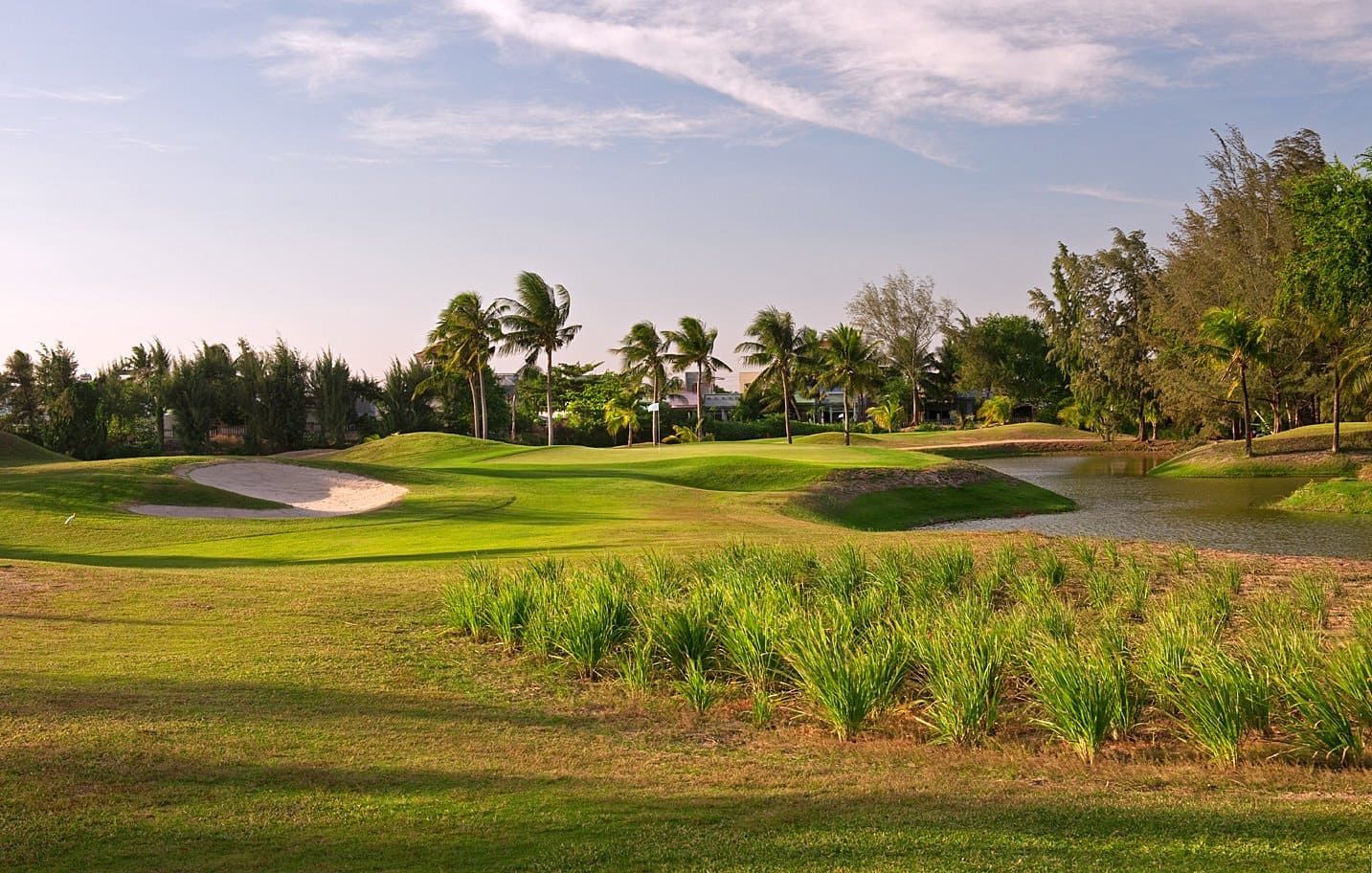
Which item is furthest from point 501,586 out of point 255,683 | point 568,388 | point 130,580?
point 568,388

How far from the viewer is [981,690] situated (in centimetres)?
814

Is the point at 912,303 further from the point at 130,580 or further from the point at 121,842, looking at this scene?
the point at 121,842

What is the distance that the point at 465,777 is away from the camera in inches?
275

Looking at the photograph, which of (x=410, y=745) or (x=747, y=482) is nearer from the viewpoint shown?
(x=410, y=745)

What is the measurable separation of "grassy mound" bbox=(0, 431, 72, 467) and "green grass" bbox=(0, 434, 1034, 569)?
12.7 meters

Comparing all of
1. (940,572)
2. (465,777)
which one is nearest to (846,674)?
(465,777)

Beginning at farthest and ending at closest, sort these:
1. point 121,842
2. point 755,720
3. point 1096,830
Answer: point 755,720, point 1096,830, point 121,842

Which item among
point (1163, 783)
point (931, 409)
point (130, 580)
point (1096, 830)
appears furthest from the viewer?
point (931, 409)

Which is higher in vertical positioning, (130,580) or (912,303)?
(912,303)

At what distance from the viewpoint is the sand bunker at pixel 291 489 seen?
84.0 ft

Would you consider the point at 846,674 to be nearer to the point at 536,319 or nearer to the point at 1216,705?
the point at 1216,705

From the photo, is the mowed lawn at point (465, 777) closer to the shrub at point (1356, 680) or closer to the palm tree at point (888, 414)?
the shrub at point (1356, 680)

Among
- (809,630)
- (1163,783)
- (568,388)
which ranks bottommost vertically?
(1163,783)

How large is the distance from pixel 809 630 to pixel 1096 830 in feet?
11.6
